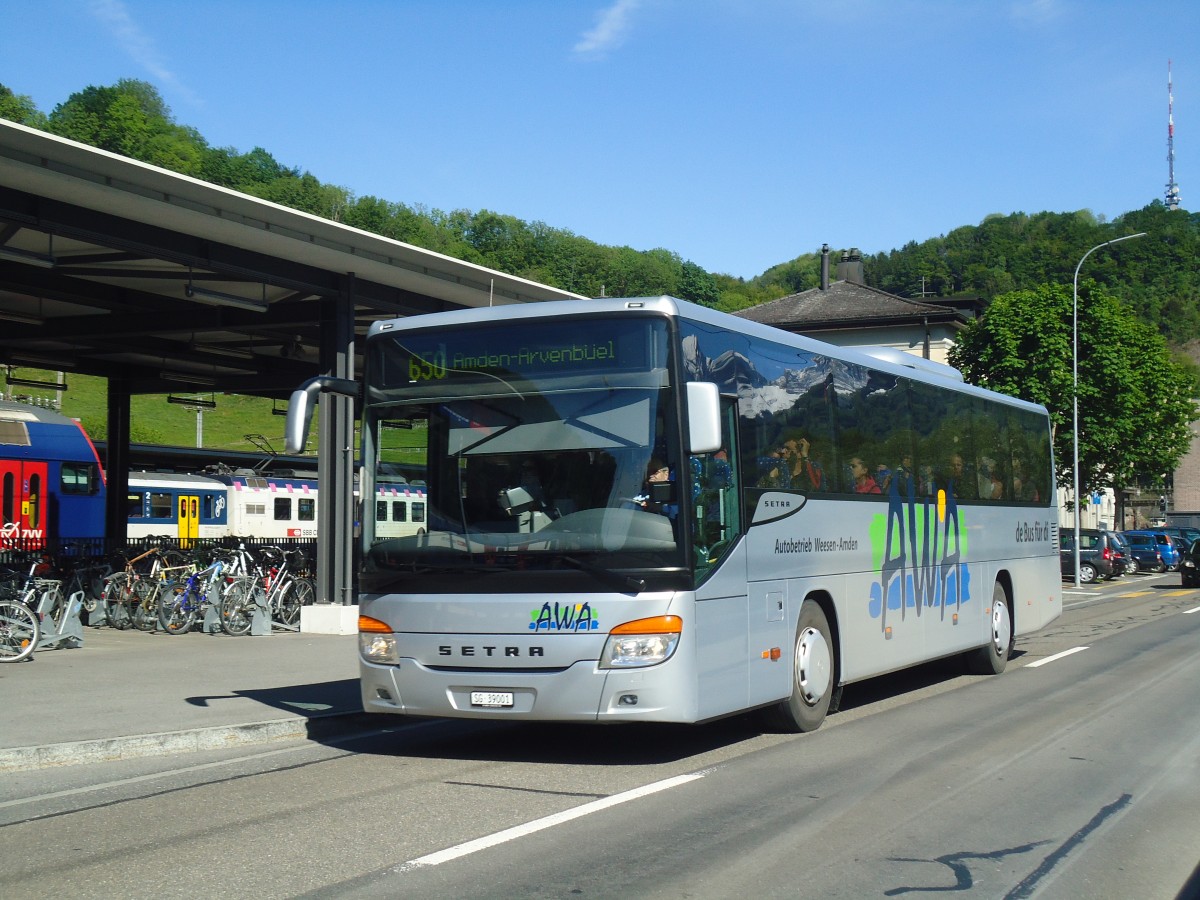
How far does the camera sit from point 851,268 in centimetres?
6988

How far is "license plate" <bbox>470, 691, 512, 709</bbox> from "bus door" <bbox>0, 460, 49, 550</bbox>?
20358 mm

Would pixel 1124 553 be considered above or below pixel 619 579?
below

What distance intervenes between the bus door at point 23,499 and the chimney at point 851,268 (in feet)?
162

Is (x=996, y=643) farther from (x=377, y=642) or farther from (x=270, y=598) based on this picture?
(x=270, y=598)

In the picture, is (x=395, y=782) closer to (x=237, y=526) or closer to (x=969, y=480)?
(x=969, y=480)

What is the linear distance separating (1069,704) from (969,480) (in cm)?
299

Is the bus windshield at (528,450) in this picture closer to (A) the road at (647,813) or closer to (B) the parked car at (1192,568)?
(A) the road at (647,813)

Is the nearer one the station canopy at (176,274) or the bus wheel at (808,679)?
the bus wheel at (808,679)

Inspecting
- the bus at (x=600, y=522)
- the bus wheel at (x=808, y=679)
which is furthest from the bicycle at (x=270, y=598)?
the bus wheel at (x=808, y=679)

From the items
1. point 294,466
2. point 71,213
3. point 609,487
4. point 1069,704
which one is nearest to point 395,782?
point 609,487

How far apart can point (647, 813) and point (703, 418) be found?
2492 mm

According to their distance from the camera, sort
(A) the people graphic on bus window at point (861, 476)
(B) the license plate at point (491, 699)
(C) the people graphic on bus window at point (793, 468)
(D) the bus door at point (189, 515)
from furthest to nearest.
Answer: (D) the bus door at point (189, 515) → (A) the people graphic on bus window at point (861, 476) → (C) the people graphic on bus window at point (793, 468) → (B) the license plate at point (491, 699)

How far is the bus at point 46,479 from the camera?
26.7m

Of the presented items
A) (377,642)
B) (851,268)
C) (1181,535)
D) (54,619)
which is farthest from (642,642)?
(851,268)
